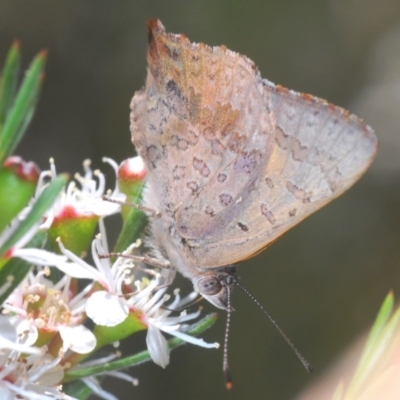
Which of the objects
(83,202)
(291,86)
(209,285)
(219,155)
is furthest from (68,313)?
(291,86)

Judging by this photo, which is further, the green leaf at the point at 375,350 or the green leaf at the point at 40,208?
the green leaf at the point at 375,350

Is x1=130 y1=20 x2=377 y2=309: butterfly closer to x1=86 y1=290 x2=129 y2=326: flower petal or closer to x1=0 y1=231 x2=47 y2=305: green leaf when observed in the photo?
x1=86 y1=290 x2=129 y2=326: flower petal

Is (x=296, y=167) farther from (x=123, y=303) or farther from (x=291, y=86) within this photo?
(x=291, y=86)

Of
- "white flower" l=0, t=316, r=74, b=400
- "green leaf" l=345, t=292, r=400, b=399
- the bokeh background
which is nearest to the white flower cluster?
"white flower" l=0, t=316, r=74, b=400

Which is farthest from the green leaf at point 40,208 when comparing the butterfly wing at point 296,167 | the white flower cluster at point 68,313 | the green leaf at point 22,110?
the butterfly wing at point 296,167

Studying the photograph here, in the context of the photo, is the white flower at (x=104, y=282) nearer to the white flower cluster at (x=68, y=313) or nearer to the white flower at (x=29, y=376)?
the white flower cluster at (x=68, y=313)

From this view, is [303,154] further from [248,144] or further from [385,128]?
[385,128]
